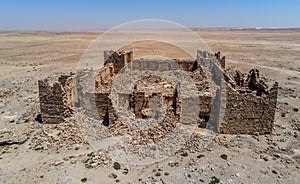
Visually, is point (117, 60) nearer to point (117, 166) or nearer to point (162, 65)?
point (162, 65)

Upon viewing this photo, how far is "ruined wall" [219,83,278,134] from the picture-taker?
1462 cm

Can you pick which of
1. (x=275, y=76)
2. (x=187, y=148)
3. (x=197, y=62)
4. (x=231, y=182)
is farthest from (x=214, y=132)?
(x=275, y=76)

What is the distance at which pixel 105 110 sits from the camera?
16.7 m

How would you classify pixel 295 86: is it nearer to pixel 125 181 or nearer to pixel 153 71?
pixel 153 71

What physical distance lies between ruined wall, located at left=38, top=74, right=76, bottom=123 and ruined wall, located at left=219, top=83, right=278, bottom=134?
8814 mm

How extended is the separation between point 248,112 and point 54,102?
10.7 m

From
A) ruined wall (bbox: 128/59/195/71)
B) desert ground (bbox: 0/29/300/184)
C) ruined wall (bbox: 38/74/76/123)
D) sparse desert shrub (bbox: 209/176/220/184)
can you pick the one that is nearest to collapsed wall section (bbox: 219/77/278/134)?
desert ground (bbox: 0/29/300/184)

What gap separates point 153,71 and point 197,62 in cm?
451

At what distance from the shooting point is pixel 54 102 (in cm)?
1647

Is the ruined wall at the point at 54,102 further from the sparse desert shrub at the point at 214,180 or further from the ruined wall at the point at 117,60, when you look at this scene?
the ruined wall at the point at 117,60

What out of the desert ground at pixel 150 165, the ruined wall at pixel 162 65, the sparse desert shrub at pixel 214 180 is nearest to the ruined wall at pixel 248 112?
the desert ground at pixel 150 165

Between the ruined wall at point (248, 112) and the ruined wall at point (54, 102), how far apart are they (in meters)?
8.81

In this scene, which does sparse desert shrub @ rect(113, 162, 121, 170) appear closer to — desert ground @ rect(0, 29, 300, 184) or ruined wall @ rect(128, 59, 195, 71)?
desert ground @ rect(0, 29, 300, 184)

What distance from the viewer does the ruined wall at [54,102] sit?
1622cm
